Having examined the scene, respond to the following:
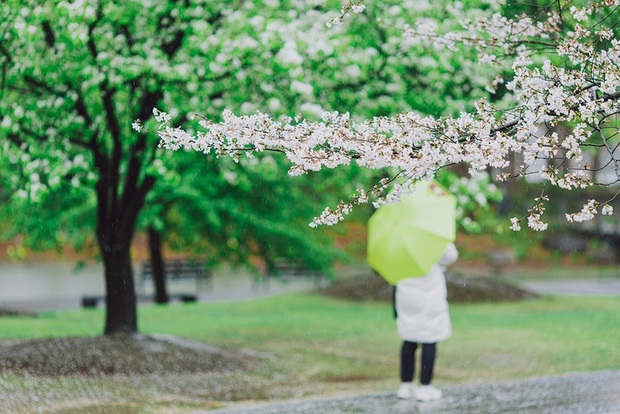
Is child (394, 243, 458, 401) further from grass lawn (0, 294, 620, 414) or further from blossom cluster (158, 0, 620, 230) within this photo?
blossom cluster (158, 0, 620, 230)

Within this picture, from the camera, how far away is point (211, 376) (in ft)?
35.3

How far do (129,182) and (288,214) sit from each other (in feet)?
29.0

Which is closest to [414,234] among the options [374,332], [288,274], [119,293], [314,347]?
[119,293]

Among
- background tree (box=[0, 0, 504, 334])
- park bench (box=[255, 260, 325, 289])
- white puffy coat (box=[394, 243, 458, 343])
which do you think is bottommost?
park bench (box=[255, 260, 325, 289])

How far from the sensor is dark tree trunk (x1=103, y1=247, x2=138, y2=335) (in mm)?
12289

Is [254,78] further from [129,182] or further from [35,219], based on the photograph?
→ [35,219]

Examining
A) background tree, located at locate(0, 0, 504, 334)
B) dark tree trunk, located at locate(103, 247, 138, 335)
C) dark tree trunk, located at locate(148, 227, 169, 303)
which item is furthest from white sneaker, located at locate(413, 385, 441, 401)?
dark tree trunk, located at locate(148, 227, 169, 303)

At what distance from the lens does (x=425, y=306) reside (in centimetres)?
902

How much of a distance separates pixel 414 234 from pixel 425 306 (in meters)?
0.72

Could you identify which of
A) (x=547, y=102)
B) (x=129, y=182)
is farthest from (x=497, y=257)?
(x=547, y=102)

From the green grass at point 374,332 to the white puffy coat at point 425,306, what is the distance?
7.56 feet

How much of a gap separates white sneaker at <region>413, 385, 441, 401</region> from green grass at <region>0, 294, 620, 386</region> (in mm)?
2123

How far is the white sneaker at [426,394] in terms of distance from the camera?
29.5 feet

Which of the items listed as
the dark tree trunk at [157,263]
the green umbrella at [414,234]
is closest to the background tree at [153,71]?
the green umbrella at [414,234]
